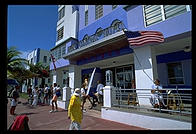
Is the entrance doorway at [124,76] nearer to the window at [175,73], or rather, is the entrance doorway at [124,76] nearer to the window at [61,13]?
the window at [175,73]

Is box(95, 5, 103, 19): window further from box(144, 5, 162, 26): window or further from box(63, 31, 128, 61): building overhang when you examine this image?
box(144, 5, 162, 26): window

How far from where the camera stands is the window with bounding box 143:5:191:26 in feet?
21.5

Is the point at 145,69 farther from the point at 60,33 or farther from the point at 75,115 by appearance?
the point at 60,33

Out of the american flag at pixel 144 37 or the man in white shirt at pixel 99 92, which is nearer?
the american flag at pixel 144 37

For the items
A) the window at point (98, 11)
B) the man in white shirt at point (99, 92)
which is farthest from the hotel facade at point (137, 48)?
the man in white shirt at point (99, 92)

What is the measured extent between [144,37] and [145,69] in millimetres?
2058

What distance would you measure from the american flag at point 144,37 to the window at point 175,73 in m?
4.18

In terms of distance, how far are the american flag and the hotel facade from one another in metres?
0.62

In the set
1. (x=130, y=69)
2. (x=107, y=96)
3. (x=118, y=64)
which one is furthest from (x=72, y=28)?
(x=107, y=96)

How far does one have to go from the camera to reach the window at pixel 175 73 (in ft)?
29.8

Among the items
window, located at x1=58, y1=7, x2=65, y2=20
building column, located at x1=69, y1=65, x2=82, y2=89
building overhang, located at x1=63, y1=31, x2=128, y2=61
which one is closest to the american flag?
building overhang, located at x1=63, y1=31, x2=128, y2=61
